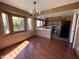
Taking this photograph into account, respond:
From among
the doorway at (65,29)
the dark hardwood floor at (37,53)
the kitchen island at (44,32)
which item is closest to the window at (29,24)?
the kitchen island at (44,32)

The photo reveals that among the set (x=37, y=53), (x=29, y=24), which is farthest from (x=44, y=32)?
(x=37, y=53)

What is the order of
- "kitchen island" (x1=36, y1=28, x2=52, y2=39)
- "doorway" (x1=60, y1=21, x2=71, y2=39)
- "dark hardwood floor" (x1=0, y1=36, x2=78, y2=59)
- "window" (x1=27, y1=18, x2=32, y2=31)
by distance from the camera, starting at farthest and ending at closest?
1. "window" (x1=27, y1=18, x2=32, y2=31)
2. "kitchen island" (x1=36, y1=28, x2=52, y2=39)
3. "doorway" (x1=60, y1=21, x2=71, y2=39)
4. "dark hardwood floor" (x1=0, y1=36, x2=78, y2=59)

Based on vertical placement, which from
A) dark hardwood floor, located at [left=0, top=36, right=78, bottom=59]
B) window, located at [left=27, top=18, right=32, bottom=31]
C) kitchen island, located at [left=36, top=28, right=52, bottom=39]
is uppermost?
window, located at [left=27, top=18, right=32, bottom=31]

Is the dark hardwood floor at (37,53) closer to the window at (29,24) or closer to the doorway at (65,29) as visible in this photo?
the doorway at (65,29)

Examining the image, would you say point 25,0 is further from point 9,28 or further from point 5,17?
point 9,28

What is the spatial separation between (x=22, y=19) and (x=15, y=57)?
3.07 m

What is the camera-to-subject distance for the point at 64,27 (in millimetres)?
4742

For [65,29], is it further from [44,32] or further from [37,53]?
[37,53]

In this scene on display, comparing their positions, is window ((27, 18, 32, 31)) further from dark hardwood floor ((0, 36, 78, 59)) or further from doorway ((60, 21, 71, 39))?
doorway ((60, 21, 71, 39))

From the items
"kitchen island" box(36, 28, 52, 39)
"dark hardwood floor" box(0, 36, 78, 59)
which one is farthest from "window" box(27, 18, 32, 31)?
"dark hardwood floor" box(0, 36, 78, 59)

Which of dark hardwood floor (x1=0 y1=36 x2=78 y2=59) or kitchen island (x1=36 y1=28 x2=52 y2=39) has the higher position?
kitchen island (x1=36 y1=28 x2=52 y2=39)

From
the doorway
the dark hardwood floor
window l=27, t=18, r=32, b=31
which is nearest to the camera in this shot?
the dark hardwood floor

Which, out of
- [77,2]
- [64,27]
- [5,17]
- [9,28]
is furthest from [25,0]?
[64,27]

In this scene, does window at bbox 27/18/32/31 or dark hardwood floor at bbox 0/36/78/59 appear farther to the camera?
window at bbox 27/18/32/31
